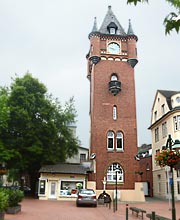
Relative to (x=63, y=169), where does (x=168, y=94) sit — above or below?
above

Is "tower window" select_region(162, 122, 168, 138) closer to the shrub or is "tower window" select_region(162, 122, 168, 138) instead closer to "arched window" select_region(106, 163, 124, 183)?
"arched window" select_region(106, 163, 124, 183)

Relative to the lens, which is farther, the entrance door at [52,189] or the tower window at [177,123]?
the tower window at [177,123]

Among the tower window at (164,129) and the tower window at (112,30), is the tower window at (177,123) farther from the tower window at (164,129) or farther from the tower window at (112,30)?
the tower window at (112,30)

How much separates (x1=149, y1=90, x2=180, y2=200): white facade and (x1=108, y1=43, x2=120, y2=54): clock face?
9.30 m

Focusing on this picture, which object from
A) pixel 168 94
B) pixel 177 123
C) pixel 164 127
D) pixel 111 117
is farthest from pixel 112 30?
pixel 177 123

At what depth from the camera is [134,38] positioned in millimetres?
39406

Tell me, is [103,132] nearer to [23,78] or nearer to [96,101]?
[96,101]

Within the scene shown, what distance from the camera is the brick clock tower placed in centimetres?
3412

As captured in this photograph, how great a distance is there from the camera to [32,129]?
33344 mm

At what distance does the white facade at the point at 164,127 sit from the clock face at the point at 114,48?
9.30m

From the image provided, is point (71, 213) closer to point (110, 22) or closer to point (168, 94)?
point (168, 94)

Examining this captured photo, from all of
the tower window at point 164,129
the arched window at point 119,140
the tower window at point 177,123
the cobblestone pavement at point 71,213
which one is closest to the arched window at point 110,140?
the arched window at point 119,140

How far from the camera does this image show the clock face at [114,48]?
38.5 meters

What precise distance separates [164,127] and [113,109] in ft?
28.5
